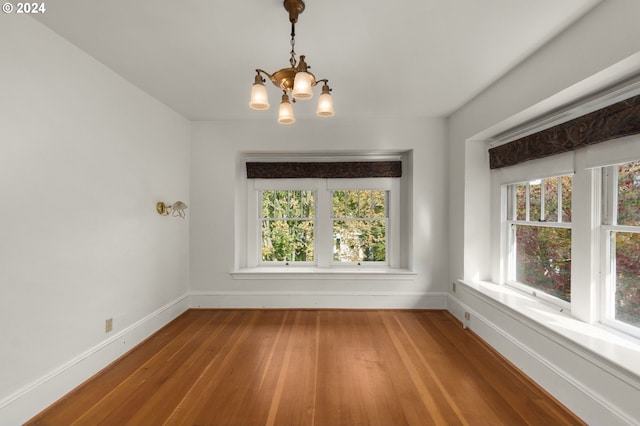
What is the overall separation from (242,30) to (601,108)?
2482 mm

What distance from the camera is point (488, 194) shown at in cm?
327

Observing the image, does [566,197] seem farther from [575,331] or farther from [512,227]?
[575,331]

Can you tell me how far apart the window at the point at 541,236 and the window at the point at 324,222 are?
141 cm

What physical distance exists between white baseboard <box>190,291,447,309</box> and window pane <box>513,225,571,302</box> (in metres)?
1.42

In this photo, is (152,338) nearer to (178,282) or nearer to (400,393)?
(178,282)

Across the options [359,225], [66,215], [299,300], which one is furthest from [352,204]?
[66,215]

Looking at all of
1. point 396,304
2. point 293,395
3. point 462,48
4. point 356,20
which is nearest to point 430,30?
point 462,48

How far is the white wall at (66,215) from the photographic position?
1.70 meters

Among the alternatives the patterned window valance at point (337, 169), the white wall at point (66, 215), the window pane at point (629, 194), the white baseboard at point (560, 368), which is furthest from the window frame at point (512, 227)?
the white wall at point (66, 215)

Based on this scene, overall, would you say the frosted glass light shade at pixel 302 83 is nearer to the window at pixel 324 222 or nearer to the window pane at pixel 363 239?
the window at pixel 324 222

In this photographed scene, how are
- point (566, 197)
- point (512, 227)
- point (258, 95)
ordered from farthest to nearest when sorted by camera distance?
point (512, 227)
point (566, 197)
point (258, 95)

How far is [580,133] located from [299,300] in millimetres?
3271

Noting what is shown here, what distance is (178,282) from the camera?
11.6 feet

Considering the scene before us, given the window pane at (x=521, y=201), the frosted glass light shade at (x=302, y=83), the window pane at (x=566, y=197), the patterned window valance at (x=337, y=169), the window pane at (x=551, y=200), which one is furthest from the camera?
the patterned window valance at (x=337, y=169)
